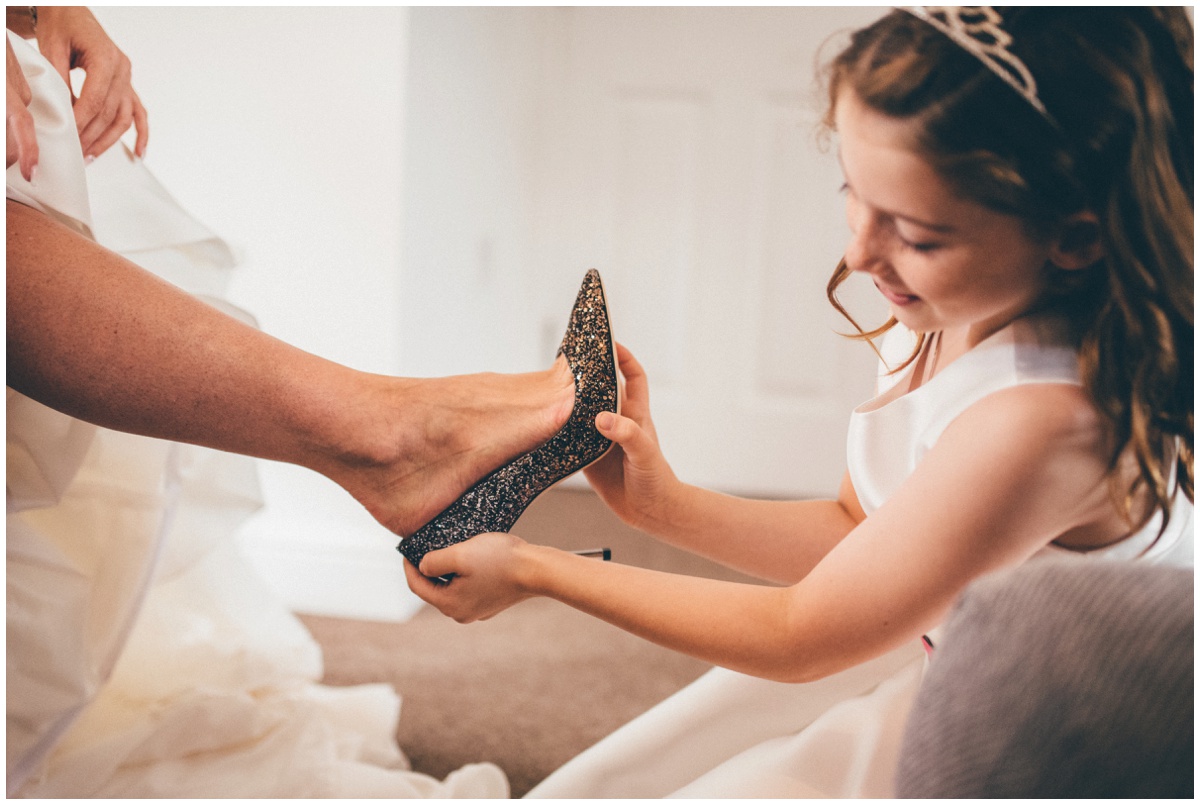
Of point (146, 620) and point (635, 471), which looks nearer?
point (635, 471)

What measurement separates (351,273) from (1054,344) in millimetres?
1162

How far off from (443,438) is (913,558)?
35 cm

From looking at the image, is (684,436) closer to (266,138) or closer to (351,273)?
(351,273)

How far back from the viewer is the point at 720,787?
0.67 meters

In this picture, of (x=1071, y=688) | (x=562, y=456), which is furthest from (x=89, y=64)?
(x=1071, y=688)

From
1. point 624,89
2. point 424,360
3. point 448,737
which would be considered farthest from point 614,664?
point 624,89

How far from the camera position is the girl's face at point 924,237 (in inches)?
19.2

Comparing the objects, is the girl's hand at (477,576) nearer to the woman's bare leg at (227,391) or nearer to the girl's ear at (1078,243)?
the woman's bare leg at (227,391)

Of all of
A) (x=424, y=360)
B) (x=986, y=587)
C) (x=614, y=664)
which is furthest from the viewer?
(x=424, y=360)

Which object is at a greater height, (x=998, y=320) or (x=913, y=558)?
(x=998, y=320)

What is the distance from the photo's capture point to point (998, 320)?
560mm

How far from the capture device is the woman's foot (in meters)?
0.69

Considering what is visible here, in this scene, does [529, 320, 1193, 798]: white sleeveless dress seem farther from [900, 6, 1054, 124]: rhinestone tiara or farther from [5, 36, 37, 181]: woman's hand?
[5, 36, 37, 181]: woman's hand

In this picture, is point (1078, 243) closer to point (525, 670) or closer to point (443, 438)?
point (443, 438)
